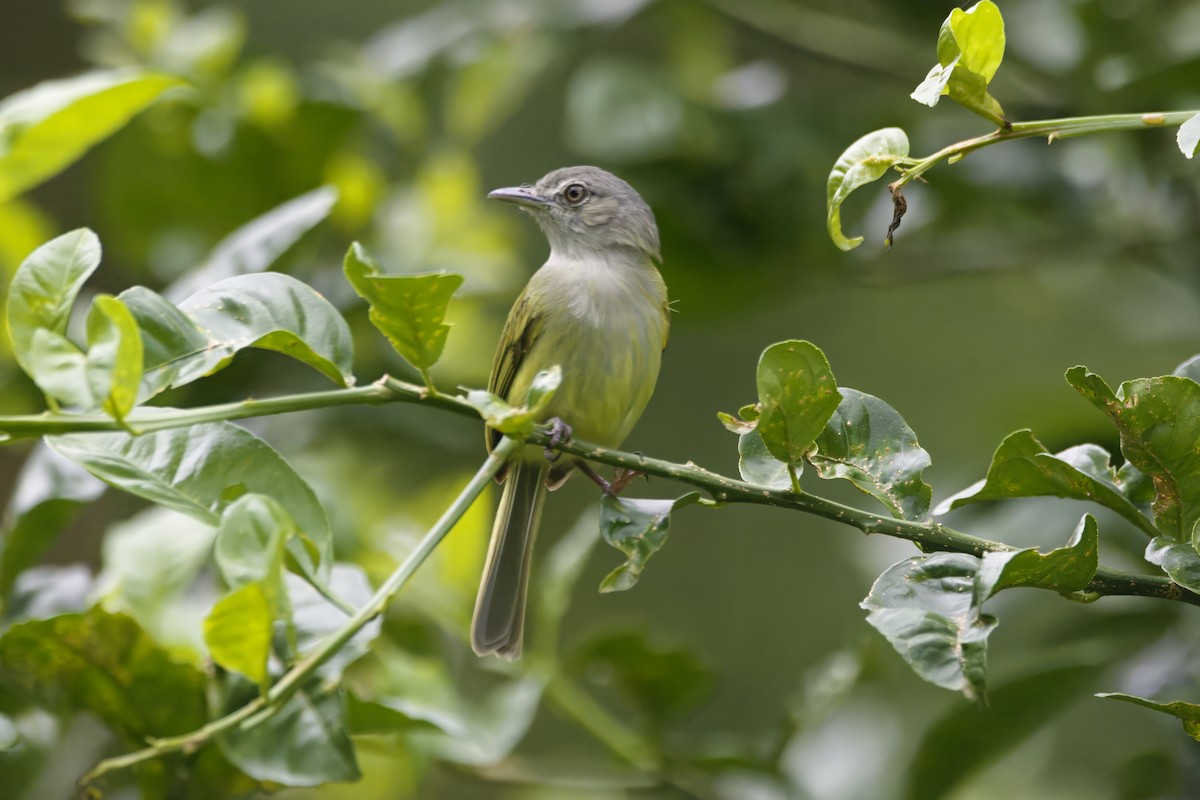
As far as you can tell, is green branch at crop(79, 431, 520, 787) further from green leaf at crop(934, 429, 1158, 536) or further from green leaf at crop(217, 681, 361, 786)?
green leaf at crop(934, 429, 1158, 536)

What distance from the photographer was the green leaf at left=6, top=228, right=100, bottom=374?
1.49 metres

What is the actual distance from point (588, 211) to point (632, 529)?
2.24m

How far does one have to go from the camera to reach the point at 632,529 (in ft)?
5.56

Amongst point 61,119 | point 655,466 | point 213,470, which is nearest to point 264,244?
point 61,119

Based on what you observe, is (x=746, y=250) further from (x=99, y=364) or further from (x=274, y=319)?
(x=99, y=364)

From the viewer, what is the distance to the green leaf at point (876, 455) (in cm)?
164

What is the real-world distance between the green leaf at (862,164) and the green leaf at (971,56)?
81mm

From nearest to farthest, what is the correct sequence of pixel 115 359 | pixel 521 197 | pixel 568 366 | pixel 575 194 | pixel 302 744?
pixel 115 359, pixel 302 744, pixel 568 366, pixel 521 197, pixel 575 194

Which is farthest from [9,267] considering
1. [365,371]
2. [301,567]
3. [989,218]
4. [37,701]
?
[989,218]

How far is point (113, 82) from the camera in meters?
2.49

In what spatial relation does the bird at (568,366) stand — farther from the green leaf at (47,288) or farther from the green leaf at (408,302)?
the green leaf at (47,288)

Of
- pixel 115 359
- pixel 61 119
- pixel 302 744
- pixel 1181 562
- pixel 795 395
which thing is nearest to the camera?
pixel 115 359

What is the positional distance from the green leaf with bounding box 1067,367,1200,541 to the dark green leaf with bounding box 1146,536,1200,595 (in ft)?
0.13

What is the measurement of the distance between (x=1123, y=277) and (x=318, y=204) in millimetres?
2486
